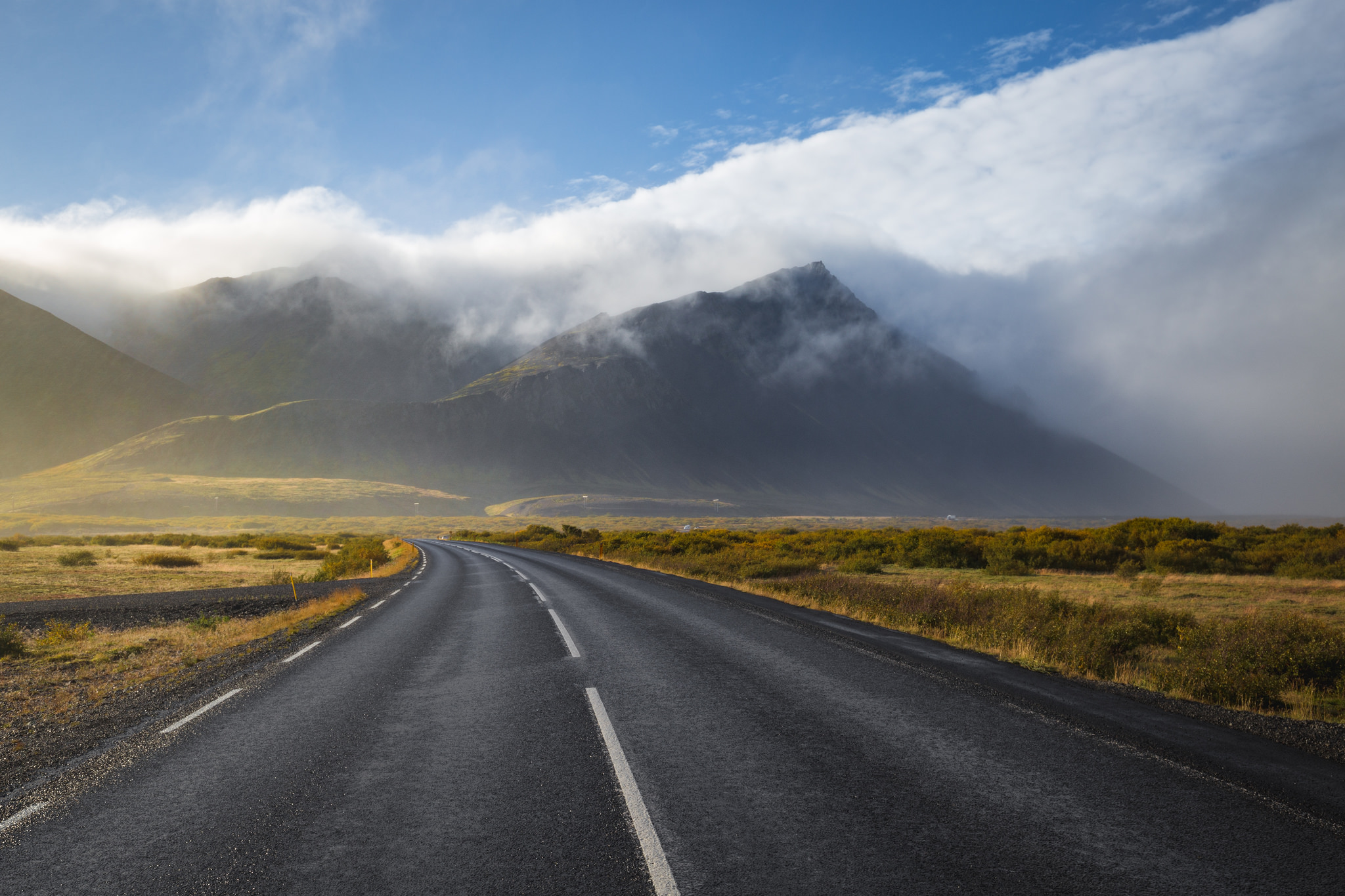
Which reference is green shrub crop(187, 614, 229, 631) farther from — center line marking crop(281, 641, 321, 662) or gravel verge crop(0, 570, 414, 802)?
center line marking crop(281, 641, 321, 662)

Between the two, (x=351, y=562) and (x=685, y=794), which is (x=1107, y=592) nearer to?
(x=685, y=794)

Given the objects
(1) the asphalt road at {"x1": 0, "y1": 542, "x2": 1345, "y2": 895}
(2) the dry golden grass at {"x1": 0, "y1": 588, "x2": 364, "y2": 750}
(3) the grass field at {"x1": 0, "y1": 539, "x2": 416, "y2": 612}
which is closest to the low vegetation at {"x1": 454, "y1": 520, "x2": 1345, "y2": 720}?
(1) the asphalt road at {"x1": 0, "y1": 542, "x2": 1345, "y2": 895}

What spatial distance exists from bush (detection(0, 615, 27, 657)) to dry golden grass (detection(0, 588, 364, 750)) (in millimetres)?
169

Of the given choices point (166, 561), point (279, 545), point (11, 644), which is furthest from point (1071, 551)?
point (279, 545)

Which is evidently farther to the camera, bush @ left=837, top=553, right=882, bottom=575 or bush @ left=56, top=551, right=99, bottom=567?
bush @ left=56, top=551, right=99, bottom=567

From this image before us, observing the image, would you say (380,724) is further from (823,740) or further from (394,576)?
(394,576)

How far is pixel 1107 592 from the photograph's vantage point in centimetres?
2048

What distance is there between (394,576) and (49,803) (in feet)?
78.2

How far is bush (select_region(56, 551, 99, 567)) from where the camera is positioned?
33438 mm

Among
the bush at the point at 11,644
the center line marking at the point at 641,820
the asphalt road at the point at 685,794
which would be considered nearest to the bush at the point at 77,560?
the bush at the point at 11,644

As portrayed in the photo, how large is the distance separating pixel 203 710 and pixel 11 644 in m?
10.1

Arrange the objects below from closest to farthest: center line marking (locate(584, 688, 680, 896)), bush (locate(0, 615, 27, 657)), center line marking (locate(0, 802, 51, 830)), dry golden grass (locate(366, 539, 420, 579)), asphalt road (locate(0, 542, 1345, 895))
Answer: center line marking (locate(584, 688, 680, 896))
asphalt road (locate(0, 542, 1345, 895))
center line marking (locate(0, 802, 51, 830))
bush (locate(0, 615, 27, 657))
dry golden grass (locate(366, 539, 420, 579))

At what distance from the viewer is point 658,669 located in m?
9.12

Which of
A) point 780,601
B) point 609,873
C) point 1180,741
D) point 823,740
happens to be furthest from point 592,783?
point 780,601
